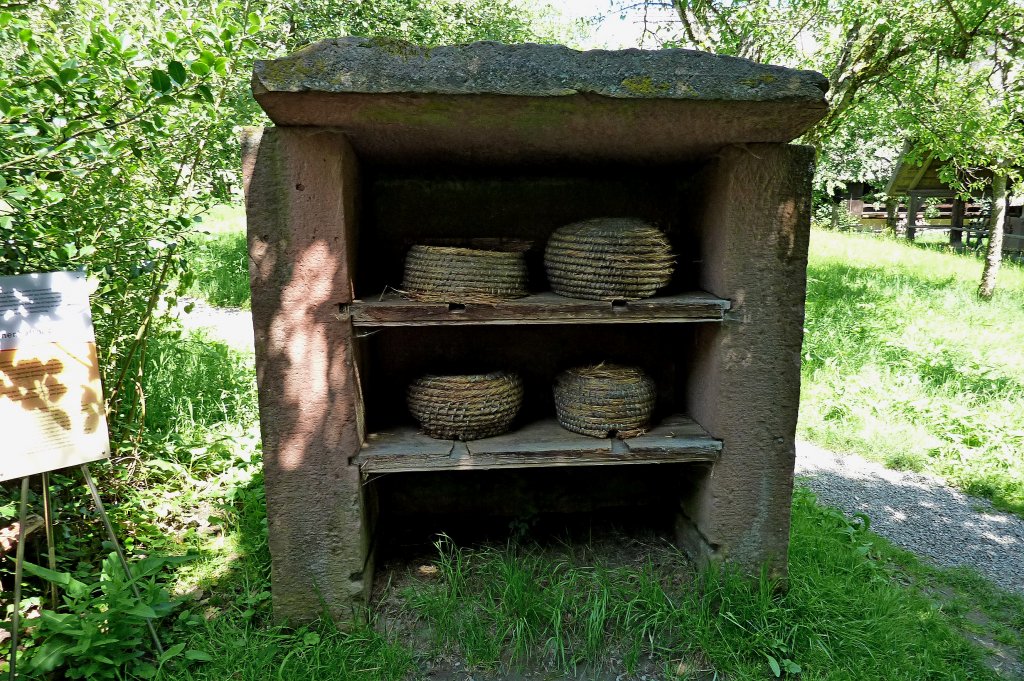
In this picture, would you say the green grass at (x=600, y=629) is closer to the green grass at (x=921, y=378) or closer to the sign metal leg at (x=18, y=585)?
the sign metal leg at (x=18, y=585)

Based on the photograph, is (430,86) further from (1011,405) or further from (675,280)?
(1011,405)

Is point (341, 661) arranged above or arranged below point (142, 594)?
below

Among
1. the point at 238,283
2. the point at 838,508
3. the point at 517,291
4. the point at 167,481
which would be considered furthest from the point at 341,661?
the point at 238,283

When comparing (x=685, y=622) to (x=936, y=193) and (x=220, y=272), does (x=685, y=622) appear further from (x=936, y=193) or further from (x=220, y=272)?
(x=936, y=193)

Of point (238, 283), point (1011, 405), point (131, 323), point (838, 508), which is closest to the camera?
point (131, 323)

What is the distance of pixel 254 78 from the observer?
1995 mm

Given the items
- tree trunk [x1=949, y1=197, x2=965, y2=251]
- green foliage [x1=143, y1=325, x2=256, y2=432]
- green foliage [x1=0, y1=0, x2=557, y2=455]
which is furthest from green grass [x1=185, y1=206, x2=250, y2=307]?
tree trunk [x1=949, y1=197, x2=965, y2=251]

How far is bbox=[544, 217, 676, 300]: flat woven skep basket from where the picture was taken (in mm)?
2529

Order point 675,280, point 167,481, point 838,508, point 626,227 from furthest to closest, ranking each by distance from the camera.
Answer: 1. point 838,508
2. point 167,481
3. point 675,280
4. point 626,227

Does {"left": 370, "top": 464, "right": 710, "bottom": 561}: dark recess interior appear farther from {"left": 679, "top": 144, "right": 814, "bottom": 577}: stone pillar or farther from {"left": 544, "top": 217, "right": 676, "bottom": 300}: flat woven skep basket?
{"left": 544, "top": 217, "right": 676, "bottom": 300}: flat woven skep basket

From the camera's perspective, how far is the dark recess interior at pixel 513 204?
307cm

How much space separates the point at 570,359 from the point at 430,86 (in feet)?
5.61

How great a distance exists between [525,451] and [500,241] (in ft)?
3.05

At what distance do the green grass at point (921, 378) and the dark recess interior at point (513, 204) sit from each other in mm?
3086
